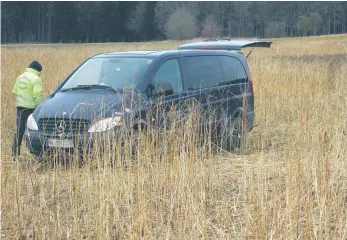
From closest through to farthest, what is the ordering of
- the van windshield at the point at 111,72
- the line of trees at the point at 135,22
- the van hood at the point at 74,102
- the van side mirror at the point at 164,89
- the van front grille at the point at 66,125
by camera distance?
the van front grille at the point at 66,125, the van hood at the point at 74,102, the van side mirror at the point at 164,89, the van windshield at the point at 111,72, the line of trees at the point at 135,22

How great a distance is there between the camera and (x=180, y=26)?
71.1 meters

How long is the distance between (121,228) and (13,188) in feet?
3.82

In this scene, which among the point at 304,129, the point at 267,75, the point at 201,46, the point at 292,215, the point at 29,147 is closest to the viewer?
the point at 292,215

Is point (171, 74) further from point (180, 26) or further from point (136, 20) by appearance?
point (136, 20)

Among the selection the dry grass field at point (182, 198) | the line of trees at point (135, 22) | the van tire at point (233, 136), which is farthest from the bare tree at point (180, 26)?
the dry grass field at point (182, 198)

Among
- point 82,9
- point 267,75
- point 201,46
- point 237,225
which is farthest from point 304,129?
point 82,9

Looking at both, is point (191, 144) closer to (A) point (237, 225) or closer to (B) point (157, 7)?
(A) point (237, 225)

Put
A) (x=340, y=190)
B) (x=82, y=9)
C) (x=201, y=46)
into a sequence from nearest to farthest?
(x=340, y=190)
(x=201, y=46)
(x=82, y=9)

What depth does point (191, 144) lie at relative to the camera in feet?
15.4

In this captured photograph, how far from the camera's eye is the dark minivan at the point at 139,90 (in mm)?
5891

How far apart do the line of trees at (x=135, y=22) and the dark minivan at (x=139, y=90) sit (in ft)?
195

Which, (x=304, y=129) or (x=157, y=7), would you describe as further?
(x=157, y=7)

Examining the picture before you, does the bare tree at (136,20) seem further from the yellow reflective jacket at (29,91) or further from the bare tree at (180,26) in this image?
the yellow reflective jacket at (29,91)

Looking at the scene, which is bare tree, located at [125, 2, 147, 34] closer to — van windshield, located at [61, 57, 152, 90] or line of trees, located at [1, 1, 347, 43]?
line of trees, located at [1, 1, 347, 43]
